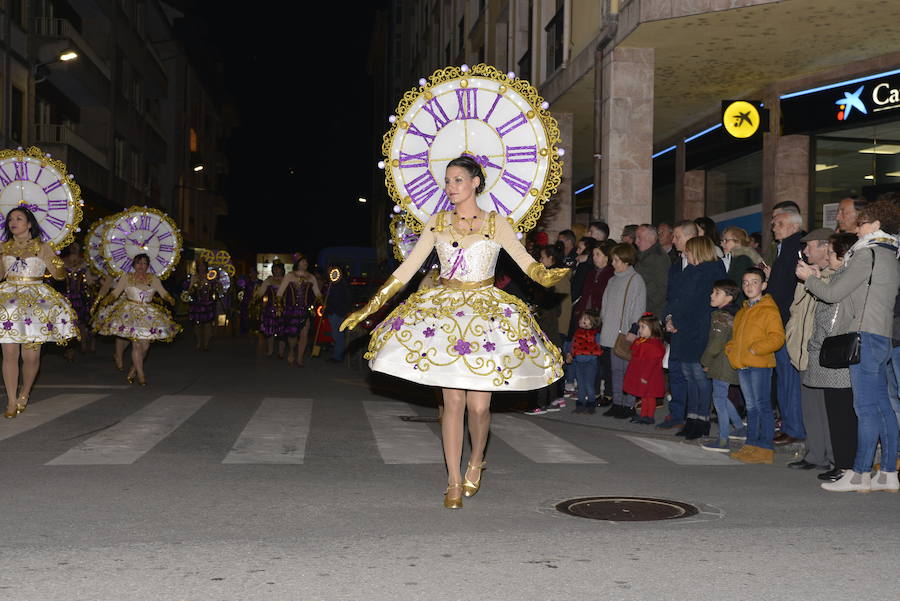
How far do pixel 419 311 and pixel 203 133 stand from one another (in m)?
68.6

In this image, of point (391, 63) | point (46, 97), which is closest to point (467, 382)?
point (46, 97)

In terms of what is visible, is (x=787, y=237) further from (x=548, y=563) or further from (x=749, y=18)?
(x=749, y=18)

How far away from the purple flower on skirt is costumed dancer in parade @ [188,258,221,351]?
17.0 metres

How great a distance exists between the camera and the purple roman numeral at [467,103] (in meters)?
7.55

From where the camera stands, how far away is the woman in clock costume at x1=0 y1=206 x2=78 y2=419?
10.2m

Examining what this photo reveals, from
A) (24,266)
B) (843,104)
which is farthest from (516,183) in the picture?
(843,104)

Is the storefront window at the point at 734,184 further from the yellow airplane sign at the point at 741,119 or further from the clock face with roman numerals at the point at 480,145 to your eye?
the clock face with roman numerals at the point at 480,145

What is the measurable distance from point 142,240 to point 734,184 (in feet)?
36.0

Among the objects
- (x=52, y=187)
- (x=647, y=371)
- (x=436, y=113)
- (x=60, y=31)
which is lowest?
(x=647, y=371)

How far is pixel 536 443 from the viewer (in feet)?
30.3

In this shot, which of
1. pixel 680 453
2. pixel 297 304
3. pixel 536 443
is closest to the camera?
pixel 680 453

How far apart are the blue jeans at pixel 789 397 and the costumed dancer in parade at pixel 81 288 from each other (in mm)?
14276

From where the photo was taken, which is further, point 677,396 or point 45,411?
point 45,411

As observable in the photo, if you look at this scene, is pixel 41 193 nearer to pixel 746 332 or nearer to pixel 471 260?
pixel 471 260
